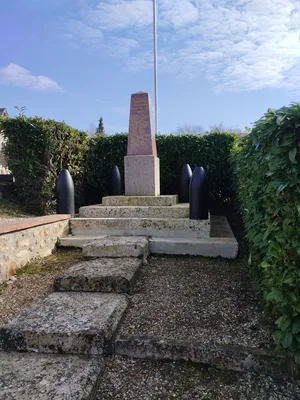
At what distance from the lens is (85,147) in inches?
277

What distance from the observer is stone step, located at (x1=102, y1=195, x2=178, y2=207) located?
16.6 ft

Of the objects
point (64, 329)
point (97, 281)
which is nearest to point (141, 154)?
point (97, 281)

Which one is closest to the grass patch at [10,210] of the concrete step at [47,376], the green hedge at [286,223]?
the concrete step at [47,376]

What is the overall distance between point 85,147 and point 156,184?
2221 mm

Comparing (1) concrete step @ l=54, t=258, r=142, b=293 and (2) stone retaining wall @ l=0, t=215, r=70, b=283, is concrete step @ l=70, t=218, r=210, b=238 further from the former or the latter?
(1) concrete step @ l=54, t=258, r=142, b=293

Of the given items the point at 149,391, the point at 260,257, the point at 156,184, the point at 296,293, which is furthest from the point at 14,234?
the point at 156,184

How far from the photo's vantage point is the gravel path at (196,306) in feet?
6.54

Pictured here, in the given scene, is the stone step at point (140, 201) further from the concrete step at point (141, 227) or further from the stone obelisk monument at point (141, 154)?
the concrete step at point (141, 227)

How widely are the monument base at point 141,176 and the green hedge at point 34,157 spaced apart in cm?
160

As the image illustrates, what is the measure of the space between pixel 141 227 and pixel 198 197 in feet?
3.05

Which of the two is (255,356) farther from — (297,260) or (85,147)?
(85,147)

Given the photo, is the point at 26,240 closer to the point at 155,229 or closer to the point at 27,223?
the point at 27,223

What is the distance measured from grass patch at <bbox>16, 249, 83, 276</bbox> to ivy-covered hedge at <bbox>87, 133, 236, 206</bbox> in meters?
3.57

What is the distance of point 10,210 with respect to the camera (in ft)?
18.0
